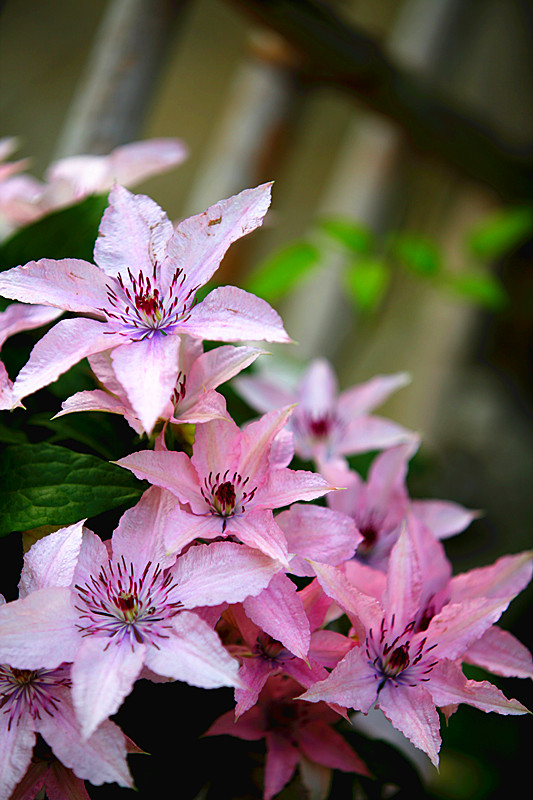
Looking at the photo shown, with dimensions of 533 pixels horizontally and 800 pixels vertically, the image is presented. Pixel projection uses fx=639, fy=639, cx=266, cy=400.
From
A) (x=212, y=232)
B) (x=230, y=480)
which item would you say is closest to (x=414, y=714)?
(x=230, y=480)

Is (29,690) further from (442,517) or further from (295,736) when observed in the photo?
(442,517)

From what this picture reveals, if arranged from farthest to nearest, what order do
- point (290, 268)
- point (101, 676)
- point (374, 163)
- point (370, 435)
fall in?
point (374, 163)
point (290, 268)
point (370, 435)
point (101, 676)

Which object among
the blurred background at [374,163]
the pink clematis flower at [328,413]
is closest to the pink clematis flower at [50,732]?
the pink clematis flower at [328,413]

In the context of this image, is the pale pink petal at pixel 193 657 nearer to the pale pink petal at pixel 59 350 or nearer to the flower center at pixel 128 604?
the flower center at pixel 128 604

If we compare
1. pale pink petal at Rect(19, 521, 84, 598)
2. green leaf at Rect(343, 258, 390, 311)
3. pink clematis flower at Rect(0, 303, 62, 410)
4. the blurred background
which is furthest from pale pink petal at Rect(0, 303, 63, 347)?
green leaf at Rect(343, 258, 390, 311)

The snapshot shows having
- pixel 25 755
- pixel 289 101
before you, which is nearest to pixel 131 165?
pixel 25 755

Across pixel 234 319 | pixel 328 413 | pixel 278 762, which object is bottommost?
pixel 278 762

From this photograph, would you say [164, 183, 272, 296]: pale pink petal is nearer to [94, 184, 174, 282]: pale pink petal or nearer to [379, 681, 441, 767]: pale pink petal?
[94, 184, 174, 282]: pale pink petal
